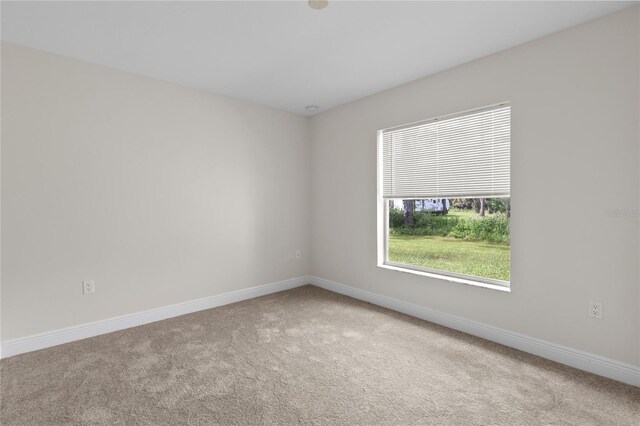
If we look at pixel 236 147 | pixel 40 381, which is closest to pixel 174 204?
pixel 236 147

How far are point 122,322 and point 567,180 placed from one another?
13.5 ft

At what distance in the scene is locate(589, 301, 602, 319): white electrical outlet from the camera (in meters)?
2.28

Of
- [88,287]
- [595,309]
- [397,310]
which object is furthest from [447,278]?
[88,287]

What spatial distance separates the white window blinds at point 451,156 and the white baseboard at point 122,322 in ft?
7.05

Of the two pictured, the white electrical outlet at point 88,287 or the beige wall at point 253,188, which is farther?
the white electrical outlet at point 88,287

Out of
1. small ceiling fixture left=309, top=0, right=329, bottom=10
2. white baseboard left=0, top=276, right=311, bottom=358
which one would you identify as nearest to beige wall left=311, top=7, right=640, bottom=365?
small ceiling fixture left=309, top=0, right=329, bottom=10

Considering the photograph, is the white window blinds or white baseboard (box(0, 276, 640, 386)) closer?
white baseboard (box(0, 276, 640, 386))

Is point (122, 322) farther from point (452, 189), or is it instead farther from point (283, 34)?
point (452, 189)

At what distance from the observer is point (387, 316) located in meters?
3.43

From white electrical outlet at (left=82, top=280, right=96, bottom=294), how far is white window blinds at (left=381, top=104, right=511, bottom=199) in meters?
3.15

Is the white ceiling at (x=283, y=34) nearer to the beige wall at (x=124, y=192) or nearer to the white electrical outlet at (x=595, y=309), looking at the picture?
the beige wall at (x=124, y=192)

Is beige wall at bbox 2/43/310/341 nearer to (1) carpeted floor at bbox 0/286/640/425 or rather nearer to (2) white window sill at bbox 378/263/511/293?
(1) carpeted floor at bbox 0/286/640/425

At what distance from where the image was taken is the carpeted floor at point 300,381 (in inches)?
72.7

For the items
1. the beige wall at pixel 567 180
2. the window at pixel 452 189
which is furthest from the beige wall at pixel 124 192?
the beige wall at pixel 567 180
